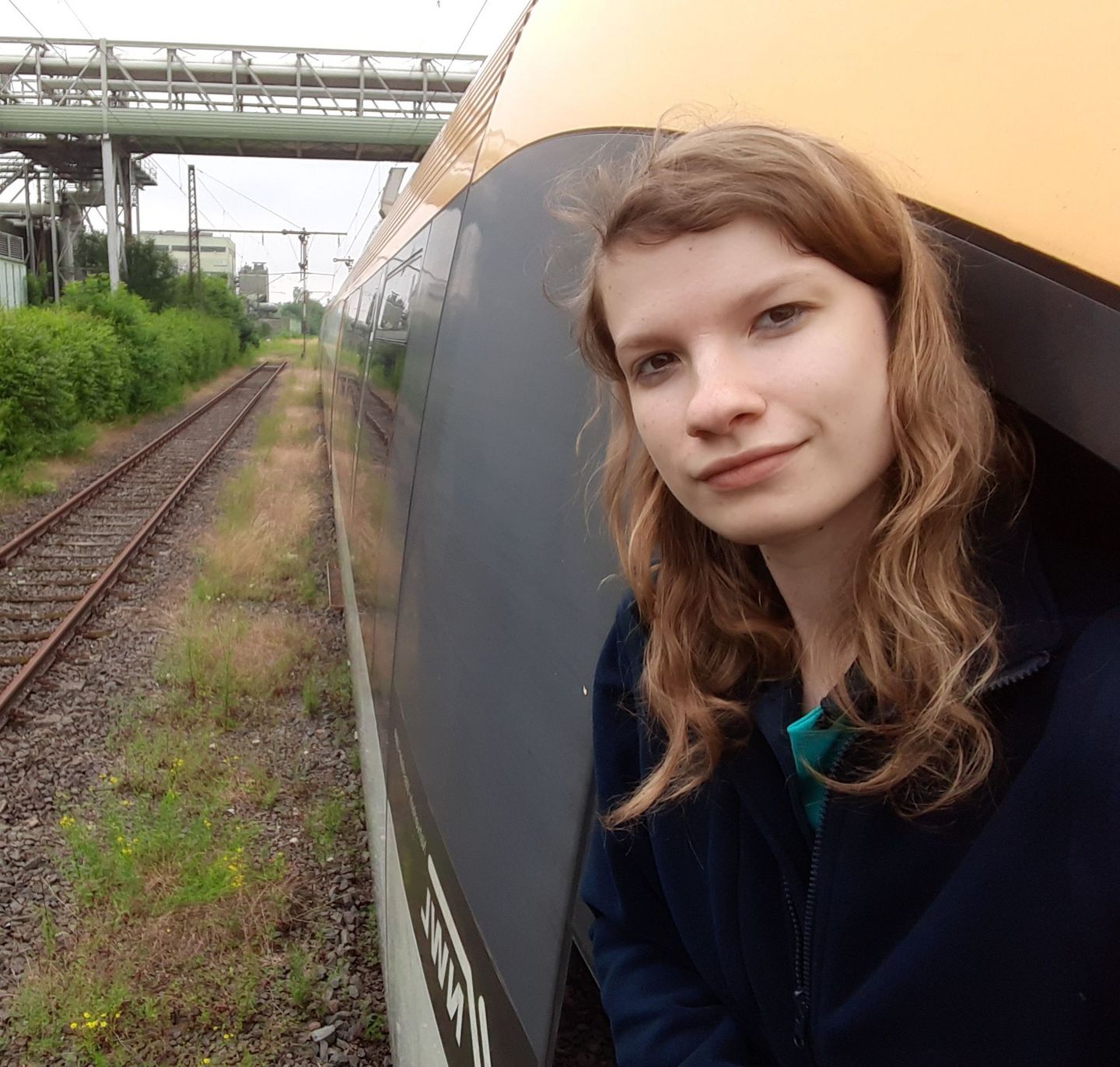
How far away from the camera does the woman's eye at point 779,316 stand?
3.04ft

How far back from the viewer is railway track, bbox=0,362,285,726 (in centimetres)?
747

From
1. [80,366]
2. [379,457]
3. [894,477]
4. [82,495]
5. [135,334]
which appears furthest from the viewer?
[135,334]

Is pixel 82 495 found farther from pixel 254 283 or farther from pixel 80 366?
pixel 254 283

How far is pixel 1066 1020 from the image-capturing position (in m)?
0.76

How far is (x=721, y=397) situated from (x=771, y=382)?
0.15ft

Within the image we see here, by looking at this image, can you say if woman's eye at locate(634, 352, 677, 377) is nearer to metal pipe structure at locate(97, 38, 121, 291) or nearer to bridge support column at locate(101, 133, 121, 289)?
metal pipe structure at locate(97, 38, 121, 291)

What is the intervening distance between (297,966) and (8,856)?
6.03 feet

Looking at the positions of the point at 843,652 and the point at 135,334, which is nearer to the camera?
→ the point at 843,652

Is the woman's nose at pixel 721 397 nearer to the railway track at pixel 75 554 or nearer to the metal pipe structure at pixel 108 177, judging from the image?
the railway track at pixel 75 554

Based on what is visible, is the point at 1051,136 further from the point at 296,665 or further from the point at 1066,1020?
the point at 296,665

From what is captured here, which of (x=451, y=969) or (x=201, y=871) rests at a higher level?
(x=451, y=969)

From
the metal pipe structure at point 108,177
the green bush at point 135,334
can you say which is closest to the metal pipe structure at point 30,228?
the metal pipe structure at point 108,177

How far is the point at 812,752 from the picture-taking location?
0.97 metres

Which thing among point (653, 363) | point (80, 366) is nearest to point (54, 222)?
point (80, 366)
